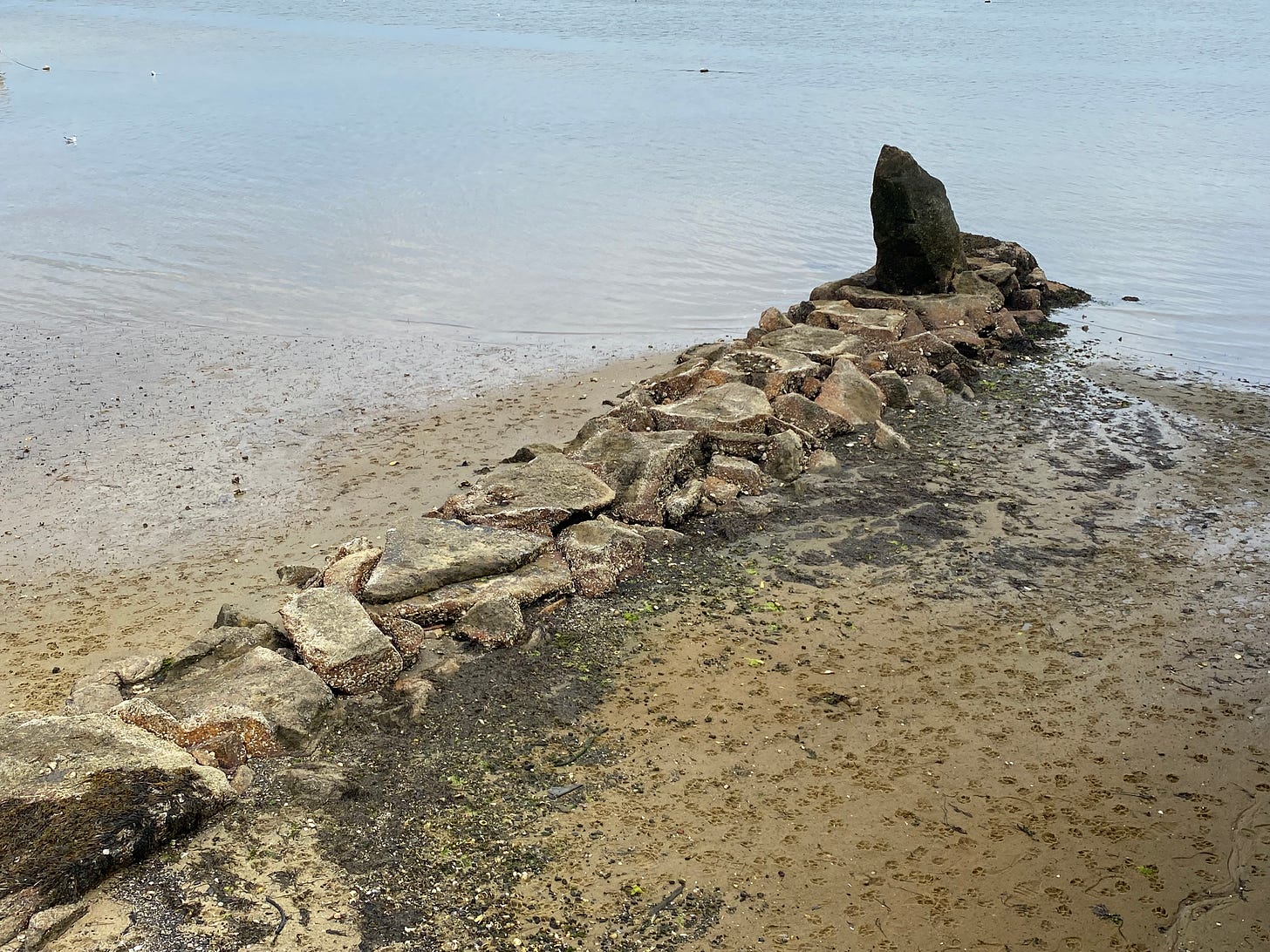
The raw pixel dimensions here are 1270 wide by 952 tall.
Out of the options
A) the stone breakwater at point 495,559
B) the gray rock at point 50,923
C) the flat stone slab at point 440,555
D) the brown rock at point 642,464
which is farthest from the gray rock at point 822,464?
the gray rock at point 50,923

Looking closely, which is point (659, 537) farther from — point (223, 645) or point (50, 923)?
point (50, 923)

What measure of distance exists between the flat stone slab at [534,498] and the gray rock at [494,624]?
106cm

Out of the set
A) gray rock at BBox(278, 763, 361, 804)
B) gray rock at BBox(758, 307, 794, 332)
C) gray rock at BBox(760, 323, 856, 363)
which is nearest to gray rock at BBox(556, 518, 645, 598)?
gray rock at BBox(278, 763, 361, 804)

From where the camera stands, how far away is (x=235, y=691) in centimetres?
566

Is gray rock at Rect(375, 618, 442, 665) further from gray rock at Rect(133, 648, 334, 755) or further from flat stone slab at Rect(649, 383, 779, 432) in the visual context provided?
flat stone slab at Rect(649, 383, 779, 432)

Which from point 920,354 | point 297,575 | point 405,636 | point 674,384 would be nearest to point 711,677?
point 405,636

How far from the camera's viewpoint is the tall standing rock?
1154 cm

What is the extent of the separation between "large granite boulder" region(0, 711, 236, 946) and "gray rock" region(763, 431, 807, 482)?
4.55 m

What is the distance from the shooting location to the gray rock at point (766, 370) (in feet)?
31.6

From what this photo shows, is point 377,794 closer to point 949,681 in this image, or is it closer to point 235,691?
point 235,691

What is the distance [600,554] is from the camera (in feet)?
23.2

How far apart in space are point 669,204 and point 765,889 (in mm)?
14467

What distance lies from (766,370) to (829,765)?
4.92 meters

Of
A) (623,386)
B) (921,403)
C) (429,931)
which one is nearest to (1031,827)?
(429,931)
